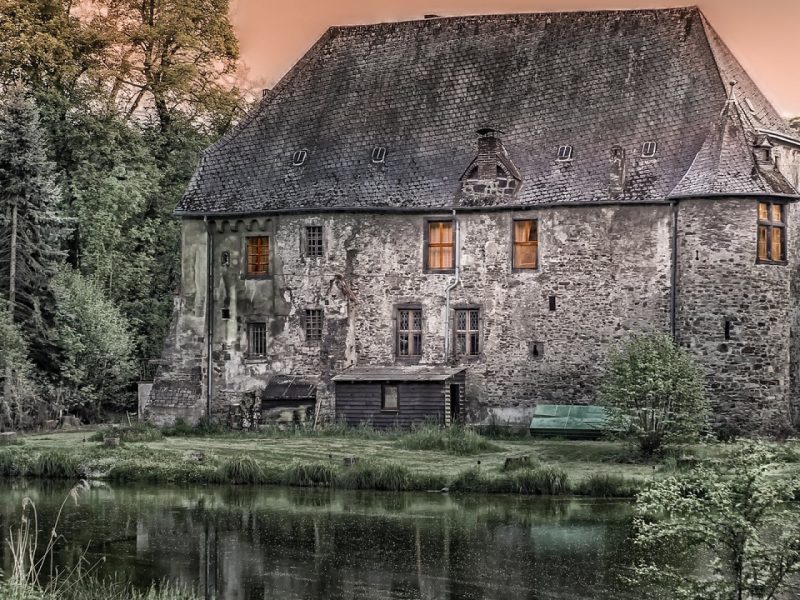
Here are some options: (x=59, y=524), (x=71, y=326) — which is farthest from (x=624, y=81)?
(x=59, y=524)

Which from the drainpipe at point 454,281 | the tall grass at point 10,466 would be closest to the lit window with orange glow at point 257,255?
the drainpipe at point 454,281

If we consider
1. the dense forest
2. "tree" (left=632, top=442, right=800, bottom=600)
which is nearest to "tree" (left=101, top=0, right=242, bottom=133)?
the dense forest

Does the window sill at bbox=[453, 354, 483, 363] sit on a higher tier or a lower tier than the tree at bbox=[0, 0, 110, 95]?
lower

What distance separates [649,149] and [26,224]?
18.2 meters

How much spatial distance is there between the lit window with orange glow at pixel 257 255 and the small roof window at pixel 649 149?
11166 mm

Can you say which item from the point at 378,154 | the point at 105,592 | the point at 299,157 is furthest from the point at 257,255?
the point at 105,592

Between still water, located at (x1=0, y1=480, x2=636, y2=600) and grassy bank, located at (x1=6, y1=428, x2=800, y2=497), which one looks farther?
grassy bank, located at (x1=6, y1=428, x2=800, y2=497)

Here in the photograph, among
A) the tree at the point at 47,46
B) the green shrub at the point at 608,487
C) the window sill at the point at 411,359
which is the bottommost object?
the green shrub at the point at 608,487

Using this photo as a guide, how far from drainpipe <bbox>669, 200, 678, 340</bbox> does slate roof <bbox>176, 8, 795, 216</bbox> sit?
0.65 m

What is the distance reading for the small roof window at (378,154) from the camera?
145 feet

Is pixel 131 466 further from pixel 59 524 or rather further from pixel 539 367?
pixel 539 367

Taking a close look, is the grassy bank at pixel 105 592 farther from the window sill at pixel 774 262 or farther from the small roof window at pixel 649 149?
the small roof window at pixel 649 149

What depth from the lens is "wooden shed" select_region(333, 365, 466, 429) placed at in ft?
135

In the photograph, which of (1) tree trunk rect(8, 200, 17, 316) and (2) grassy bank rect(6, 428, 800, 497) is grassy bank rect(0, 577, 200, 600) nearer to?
(2) grassy bank rect(6, 428, 800, 497)
